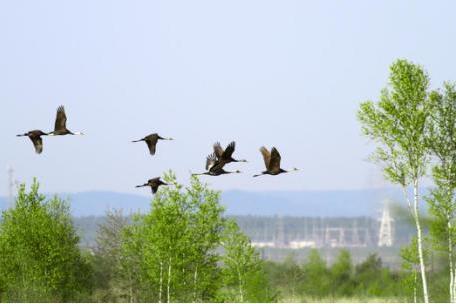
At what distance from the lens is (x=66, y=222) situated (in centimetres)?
6344

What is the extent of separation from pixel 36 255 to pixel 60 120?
30656 millimetres

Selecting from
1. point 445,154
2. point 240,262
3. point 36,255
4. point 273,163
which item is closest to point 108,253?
point 36,255

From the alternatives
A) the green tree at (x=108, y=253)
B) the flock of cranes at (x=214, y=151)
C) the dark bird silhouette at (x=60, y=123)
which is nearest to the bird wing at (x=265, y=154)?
the flock of cranes at (x=214, y=151)

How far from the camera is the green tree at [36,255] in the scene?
56.2 metres

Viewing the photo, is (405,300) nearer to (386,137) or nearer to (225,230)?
(225,230)

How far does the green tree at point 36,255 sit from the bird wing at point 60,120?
2673cm

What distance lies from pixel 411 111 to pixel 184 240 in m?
16.5

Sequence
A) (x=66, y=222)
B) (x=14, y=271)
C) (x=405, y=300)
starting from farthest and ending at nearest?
(x=405, y=300) → (x=66, y=222) → (x=14, y=271)

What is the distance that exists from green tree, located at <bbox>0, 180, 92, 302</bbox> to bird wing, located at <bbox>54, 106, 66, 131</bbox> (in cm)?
2673

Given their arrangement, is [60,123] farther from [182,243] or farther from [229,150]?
[182,243]

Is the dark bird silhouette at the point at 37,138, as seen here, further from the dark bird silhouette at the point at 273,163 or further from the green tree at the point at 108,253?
the green tree at the point at 108,253

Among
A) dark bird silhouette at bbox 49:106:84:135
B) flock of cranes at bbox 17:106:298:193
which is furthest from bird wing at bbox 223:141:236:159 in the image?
dark bird silhouette at bbox 49:106:84:135

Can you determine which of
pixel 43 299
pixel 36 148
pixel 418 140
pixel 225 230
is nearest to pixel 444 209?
pixel 418 140

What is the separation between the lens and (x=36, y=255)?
58250 millimetres
